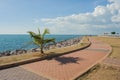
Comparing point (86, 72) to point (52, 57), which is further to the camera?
point (52, 57)

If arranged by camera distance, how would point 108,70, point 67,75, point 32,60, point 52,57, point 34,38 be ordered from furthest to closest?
point 34,38, point 52,57, point 32,60, point 108,70, point 67,75

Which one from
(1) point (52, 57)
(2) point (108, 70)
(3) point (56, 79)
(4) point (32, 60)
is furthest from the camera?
(1) point (52, 57)

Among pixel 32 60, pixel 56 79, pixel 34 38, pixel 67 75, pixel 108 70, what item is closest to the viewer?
pixel 56 79

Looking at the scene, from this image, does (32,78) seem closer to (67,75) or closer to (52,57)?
(67,75)

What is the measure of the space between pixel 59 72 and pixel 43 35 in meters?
5.65

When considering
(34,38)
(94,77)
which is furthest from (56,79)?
(34,38)

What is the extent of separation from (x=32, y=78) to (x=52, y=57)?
15.6ft

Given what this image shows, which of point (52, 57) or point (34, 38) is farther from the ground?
point (34, 38)

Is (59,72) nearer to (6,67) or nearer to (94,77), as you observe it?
(94,77)

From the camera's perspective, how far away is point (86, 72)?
7441mm

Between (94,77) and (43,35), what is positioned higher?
(43,35)

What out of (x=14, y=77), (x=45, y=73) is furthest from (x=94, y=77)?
(x=14, y=77)

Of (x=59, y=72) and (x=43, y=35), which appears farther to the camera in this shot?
Result: (x=43, y=35)

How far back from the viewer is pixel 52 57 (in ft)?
37.1
